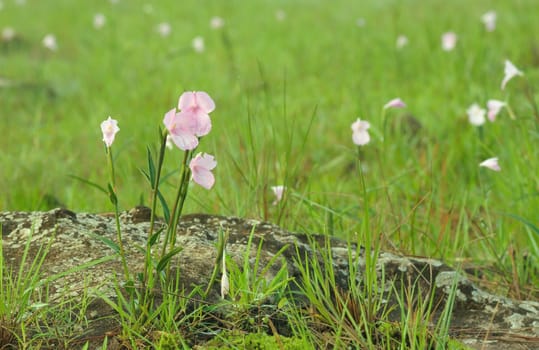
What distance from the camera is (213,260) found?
1.81 m

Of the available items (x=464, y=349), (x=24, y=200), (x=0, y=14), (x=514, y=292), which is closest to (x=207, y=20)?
(x=0, y=14)

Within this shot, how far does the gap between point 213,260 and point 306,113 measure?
3.18 meters

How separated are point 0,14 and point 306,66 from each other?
4.96m

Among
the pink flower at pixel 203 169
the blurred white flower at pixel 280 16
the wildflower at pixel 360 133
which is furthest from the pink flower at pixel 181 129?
the blurred white flower at pixel 280 16

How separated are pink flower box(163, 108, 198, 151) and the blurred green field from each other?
56cm

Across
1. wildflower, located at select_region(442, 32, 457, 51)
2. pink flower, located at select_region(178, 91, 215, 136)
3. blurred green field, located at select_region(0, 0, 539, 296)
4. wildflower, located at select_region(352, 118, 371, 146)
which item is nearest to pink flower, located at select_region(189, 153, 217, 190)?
pink flower, located at select_region(178, 91, 215, 136)

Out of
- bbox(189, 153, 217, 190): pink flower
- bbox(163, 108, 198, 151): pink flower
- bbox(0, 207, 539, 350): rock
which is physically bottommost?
bbox(0, 207, 539, 350): rock

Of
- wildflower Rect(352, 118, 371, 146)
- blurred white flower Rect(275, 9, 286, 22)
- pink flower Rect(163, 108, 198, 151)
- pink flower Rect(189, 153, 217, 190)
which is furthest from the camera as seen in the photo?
blurred white flower Rect(275, 9, 286, 22)

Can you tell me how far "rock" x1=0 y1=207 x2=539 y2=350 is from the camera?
1695 millimetres

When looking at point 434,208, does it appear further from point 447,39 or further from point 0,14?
point 0,14

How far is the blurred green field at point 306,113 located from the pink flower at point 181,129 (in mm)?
556

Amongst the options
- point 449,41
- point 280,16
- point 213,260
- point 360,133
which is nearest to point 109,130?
point 213,260

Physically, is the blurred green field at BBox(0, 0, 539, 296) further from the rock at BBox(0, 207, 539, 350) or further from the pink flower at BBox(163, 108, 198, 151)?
the pink flower at BBox(163, 108, 198, 151)

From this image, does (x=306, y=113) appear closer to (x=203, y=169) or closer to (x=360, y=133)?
(x=360, y=133)
